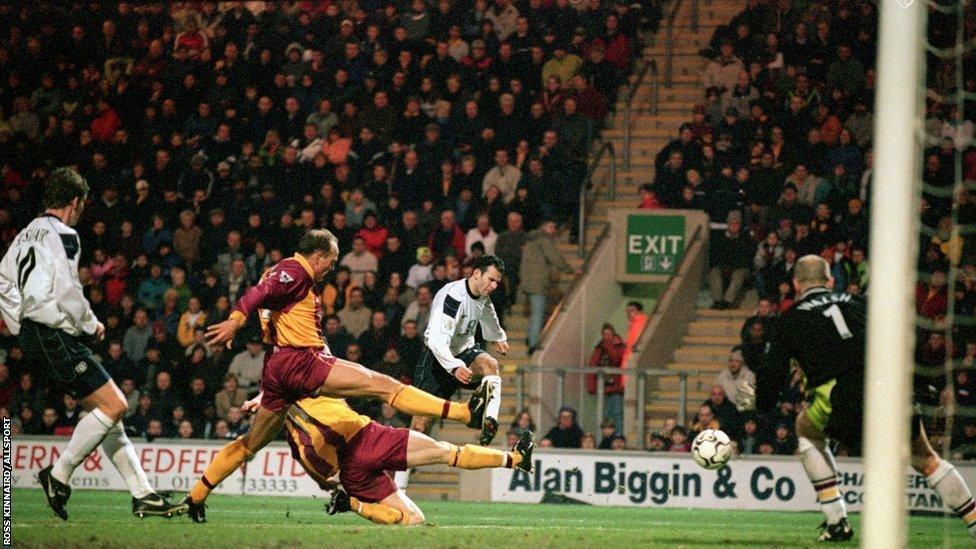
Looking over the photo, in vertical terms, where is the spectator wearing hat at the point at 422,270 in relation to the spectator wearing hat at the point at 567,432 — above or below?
above

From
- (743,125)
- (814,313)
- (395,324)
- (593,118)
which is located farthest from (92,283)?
(814,313)

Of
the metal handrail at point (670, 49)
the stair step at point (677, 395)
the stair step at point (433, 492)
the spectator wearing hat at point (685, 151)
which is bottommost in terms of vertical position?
the stair step at point (433, 492)

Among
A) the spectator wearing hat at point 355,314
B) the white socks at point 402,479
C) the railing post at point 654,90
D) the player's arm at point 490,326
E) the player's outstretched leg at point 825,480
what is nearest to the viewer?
the player's outstretched leg at point 825,480

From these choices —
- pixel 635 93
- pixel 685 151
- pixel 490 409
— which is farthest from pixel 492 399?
pixel 635 93

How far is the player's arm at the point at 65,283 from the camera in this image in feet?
33.6

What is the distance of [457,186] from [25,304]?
11.2 meters

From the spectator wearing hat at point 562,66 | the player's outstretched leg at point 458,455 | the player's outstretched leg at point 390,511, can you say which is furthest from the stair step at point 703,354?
the player's outstretched leg at point 390,511

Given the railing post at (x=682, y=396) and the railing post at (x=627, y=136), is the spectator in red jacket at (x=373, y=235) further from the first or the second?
the railing post at (x=682, y=396)

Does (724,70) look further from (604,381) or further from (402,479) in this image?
(402,479)

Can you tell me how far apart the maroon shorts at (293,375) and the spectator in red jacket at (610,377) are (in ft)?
27.8

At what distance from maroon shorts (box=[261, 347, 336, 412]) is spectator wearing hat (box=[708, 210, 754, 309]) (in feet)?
32.8

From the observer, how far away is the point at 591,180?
71.3 feet

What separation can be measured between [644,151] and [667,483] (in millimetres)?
7327

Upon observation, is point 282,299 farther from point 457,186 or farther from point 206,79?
point 206,79
